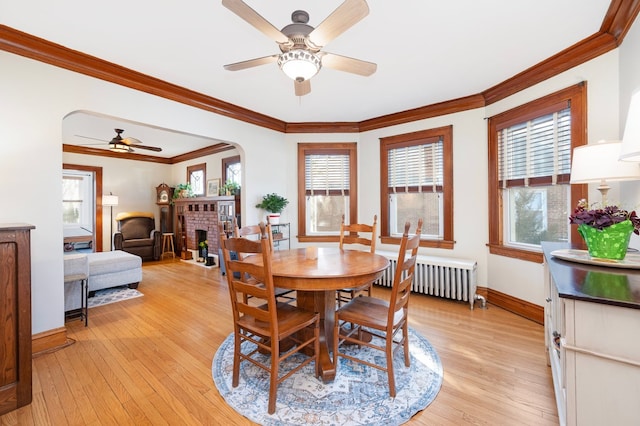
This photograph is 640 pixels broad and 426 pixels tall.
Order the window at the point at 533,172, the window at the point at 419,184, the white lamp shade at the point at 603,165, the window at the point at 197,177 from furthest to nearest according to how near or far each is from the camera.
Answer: the window at the point at 197,177 < the window at the point at 419,184 < the window at the point at 533,172 < the white lamp shade at the point at 603,165

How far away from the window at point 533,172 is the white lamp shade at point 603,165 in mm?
991

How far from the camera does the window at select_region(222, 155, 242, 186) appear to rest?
19.2 ft

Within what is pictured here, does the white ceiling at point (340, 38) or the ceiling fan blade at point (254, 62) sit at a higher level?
the white ceiling at point (340, 38)

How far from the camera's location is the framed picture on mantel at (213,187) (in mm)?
6319

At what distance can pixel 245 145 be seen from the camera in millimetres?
3992

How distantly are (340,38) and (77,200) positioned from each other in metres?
7.95

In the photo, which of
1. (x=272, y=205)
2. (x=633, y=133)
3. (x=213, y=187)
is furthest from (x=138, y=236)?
(x=633, y=133)

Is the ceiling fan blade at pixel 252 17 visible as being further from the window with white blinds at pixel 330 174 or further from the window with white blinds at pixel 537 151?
the window with white blinds at pixel 330 174

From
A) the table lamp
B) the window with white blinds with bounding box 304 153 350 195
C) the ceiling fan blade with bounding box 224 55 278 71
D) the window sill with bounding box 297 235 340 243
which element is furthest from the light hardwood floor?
the ceiling fan blade with bounding box 224 55 278 71

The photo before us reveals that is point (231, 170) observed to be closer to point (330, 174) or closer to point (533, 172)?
point (330, 174)

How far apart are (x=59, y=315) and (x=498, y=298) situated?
453cm

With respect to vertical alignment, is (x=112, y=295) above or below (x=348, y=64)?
below

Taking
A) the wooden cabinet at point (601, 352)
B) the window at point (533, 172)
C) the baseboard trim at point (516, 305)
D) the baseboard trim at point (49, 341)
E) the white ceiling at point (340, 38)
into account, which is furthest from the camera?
the baseboard trim at point (516, 305)

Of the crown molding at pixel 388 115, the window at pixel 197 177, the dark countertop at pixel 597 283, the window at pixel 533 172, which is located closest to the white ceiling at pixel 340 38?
the crown molding at pixel 388 115
